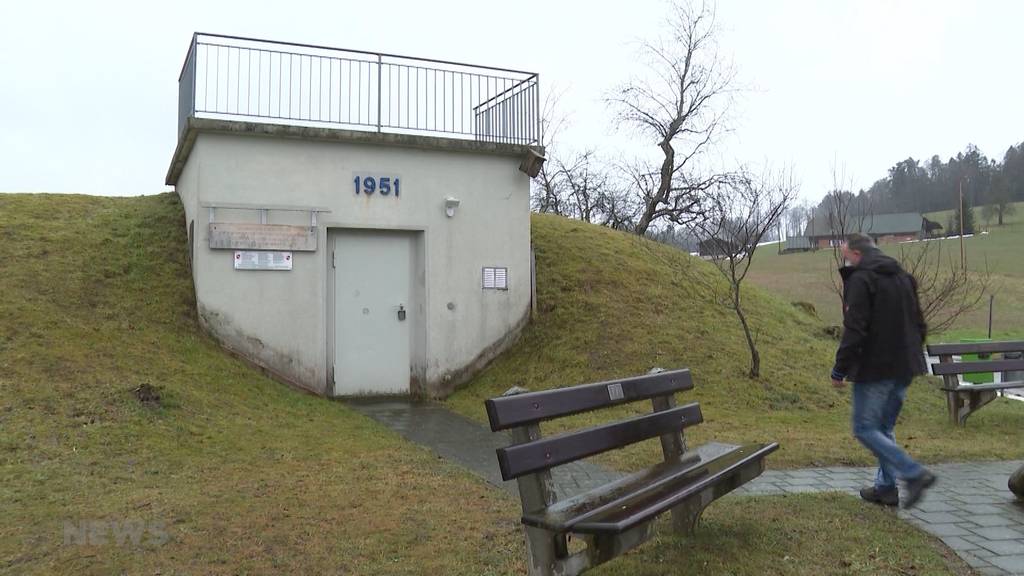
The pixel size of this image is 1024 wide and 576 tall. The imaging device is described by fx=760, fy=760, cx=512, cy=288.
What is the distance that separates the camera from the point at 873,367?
15.4 ft

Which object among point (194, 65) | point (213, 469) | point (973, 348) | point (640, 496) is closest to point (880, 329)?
point (640, 496)

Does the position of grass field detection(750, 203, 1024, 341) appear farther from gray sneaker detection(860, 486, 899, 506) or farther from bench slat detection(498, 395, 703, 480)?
bench slat detection(498, 395, 703, 480)

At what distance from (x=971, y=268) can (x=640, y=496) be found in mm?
42492

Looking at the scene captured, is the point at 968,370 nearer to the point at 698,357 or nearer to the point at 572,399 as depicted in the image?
the point at 698,357

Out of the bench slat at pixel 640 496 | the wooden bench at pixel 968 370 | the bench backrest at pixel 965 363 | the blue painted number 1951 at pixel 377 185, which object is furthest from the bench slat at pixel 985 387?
the blue painted number 1951 at pixel 377 185

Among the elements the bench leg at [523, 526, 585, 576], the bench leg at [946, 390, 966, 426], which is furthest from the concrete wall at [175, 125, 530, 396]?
the bench leg at [523, 526, 585, 576]

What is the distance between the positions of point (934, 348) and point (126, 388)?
8.69m

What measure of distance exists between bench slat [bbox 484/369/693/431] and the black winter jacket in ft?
3.65

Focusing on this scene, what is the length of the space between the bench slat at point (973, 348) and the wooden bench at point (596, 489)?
5303 mm

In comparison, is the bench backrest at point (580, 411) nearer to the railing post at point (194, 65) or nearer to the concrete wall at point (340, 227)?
the concrete wall at point (340, 227)

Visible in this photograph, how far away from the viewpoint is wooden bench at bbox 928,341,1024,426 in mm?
8445

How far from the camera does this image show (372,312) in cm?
1133

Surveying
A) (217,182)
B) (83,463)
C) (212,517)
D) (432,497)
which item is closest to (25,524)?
(212,517)

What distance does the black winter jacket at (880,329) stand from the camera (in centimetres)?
464
